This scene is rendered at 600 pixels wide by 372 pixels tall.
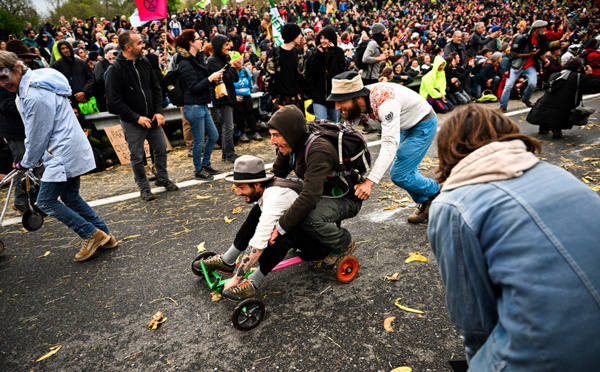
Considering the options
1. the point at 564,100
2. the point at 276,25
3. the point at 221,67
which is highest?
the point at 276,25

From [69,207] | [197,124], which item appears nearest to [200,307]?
[69,207]

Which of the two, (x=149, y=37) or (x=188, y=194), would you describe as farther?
(x=149, y=37)

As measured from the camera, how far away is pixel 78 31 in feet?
47.8

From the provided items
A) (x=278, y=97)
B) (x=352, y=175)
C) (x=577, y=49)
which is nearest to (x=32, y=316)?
(x=352, y=175)

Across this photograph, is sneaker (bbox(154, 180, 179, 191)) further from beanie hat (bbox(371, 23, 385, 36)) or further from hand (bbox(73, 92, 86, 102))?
beanie hat (bbox(371, 23, 385, 36))

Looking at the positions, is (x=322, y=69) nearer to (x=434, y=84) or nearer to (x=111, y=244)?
(x=434, y=84)

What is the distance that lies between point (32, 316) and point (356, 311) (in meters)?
2.80

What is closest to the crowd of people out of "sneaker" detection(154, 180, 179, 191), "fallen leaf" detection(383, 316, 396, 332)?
"sneaker" detection(154, 180, 179, 191)

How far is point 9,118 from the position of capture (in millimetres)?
5254

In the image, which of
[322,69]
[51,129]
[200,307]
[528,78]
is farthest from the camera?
[528,78]

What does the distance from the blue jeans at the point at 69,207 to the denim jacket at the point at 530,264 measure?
400 centimetres

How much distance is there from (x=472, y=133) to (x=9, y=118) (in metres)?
6.08

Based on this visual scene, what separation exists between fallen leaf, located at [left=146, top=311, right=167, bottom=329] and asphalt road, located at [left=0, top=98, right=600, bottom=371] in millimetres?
41

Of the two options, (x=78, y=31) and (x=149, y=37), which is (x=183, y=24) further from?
(x=78, y=31)
